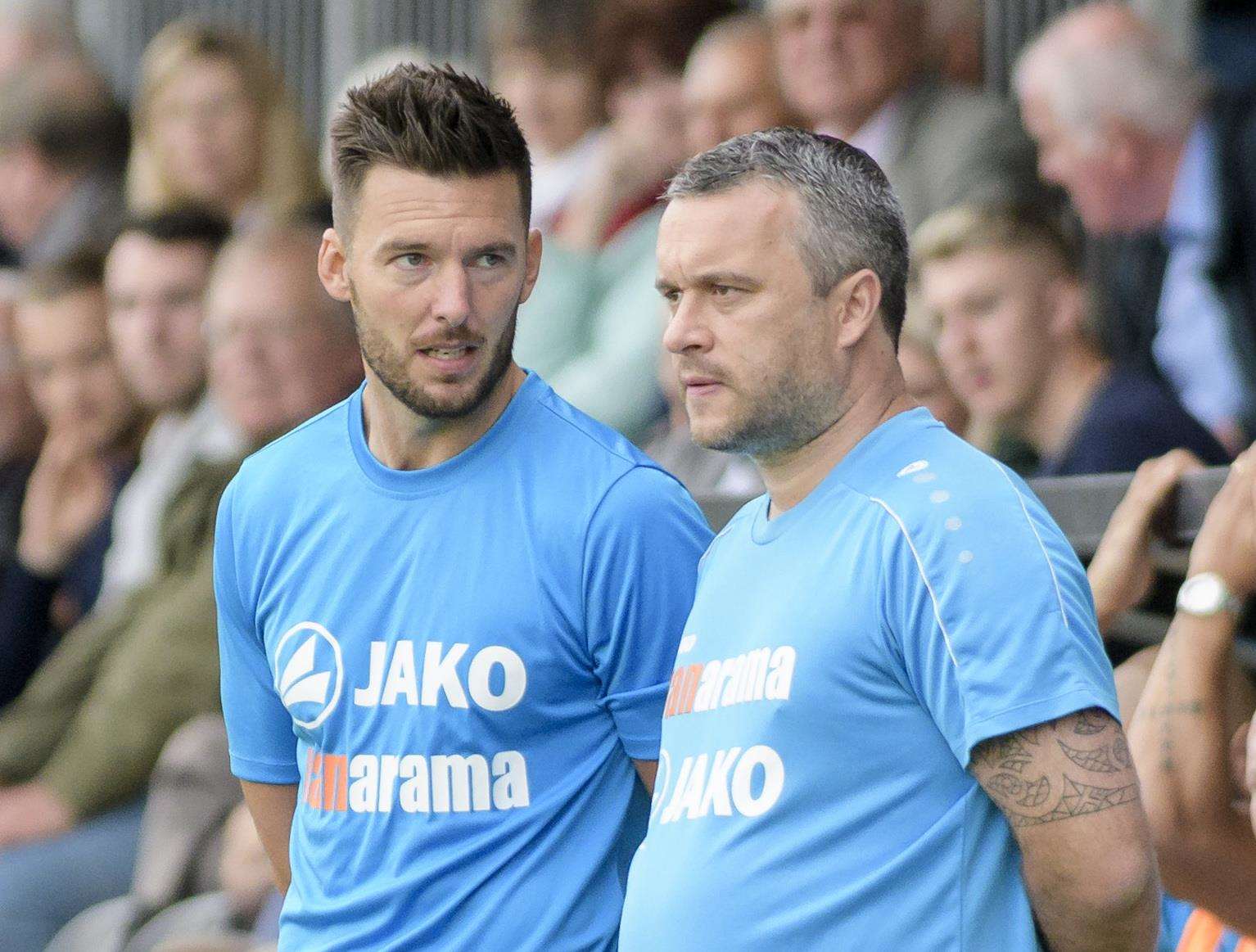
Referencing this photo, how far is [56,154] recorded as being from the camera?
866 centimetres

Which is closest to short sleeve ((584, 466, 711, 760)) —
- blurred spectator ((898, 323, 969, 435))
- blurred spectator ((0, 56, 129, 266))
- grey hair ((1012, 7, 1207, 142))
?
blurred spectator ((898, 323, 969, 435))

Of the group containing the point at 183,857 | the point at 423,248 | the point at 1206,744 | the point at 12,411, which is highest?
the point at 423,248

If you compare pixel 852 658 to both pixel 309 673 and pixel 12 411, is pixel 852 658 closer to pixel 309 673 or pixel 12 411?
pixel 309 673

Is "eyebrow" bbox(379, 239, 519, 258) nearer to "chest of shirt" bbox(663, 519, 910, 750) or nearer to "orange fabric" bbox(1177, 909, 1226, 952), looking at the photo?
"chest of shirt" bbox(663, 519, 910, 750)

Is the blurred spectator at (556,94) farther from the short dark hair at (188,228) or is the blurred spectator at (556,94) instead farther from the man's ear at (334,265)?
the man's ear at (334,265)

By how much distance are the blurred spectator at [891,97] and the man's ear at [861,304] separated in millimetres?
2397

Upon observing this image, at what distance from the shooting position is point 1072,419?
420cm

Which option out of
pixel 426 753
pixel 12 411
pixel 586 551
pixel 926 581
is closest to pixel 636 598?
pixel 586 551

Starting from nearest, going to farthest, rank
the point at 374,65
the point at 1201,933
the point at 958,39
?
the point at 1201,933 < the point at 958,39 < the point at 374,65

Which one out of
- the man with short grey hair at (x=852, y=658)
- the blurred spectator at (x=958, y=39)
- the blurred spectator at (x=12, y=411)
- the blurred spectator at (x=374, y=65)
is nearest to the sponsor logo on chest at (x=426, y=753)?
the man with short grey hair at (x=852, y=658)

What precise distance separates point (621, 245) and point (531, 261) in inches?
120

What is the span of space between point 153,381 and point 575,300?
190 cm

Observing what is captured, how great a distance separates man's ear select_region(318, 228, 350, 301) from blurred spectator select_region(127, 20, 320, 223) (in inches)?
166

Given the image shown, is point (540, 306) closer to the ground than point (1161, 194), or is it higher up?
closer to the ground
